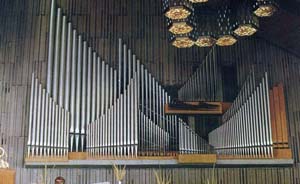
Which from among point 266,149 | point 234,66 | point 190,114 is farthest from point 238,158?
point 234,66

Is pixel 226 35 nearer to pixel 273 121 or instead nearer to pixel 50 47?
pixel 273 121

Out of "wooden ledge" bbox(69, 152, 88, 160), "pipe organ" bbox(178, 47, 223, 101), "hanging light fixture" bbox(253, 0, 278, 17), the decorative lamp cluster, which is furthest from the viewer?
"pipe organ" bbox(178, 47, 223, 101)

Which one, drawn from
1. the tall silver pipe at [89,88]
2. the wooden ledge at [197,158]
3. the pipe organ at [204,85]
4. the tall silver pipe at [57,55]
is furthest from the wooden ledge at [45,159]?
the pipe organ at [204,85]

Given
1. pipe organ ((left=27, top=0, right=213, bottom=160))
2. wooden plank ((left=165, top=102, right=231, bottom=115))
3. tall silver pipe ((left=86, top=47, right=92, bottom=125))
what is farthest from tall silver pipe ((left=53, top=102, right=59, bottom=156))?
wooden plank ((left=165, top=102, right=231, bottom=115))

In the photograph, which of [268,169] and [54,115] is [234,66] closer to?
[268,169]

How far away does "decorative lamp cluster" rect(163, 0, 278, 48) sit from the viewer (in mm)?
7492

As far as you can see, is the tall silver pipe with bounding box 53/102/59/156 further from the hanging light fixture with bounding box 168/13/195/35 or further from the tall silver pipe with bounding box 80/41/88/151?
the hanging light fixture with bounding box 168/13/195/35

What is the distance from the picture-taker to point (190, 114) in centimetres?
970

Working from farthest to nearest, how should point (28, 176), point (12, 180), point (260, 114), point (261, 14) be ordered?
point (260, 114) < point (28, 176) < point (261, 14) < point (12, 180)

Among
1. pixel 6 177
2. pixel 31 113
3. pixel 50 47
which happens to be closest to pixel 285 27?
pixel 50 47

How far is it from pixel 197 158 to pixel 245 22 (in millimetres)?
2884

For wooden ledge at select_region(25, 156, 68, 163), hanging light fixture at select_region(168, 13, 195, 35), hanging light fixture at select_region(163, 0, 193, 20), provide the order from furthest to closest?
wooden ledge at select_region(25, 156, 68, 163), hanging light fixture at select_region(168, 13, 195, 35), hanging light fixture at select_region(163, 0, 193, 20)

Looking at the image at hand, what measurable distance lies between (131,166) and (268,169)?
283 cm

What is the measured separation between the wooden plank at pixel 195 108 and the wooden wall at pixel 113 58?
0.66m
